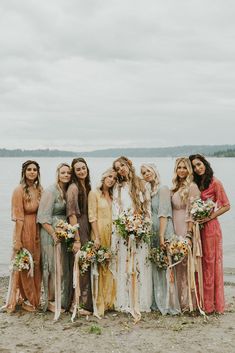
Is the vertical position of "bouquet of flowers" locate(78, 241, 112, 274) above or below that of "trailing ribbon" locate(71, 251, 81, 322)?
above

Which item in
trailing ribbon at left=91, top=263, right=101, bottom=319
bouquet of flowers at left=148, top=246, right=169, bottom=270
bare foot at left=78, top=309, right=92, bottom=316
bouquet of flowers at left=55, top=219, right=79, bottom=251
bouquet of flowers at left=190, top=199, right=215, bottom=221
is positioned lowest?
bare foot at left=78, top=309, right=92, bottom=316

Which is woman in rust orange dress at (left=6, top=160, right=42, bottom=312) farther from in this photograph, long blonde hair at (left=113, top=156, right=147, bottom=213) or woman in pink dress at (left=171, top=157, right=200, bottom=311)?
woman in pink dress at (left=171, top=157, right=200, bottom=311)

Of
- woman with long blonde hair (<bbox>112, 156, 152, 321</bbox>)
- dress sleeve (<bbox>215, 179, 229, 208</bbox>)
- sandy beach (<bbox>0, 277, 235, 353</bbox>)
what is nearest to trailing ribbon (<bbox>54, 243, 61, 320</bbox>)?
sandy beach (<bbox>0, 277, 235, 353</bbox>)

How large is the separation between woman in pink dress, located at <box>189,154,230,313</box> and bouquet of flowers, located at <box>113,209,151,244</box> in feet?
3.49

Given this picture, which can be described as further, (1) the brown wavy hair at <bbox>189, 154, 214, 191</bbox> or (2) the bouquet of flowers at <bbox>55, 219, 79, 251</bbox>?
(1) the brown wavy hair at <bbox>189, 154, 214, 191</bbox>

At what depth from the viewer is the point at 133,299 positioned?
340 inches

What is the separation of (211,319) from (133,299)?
1.38 meters

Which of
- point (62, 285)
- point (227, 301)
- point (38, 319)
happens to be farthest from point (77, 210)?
point (227, 301)

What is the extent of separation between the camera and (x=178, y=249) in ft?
27.6

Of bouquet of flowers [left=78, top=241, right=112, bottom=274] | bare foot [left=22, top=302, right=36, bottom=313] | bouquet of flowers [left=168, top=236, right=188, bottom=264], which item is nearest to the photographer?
bouquet of flowers [left=78, top=241, right=112, bottom=274]

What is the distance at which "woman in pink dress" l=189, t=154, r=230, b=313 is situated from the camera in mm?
8672

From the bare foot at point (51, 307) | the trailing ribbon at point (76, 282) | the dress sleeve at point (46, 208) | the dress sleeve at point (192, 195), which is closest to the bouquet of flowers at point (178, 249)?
the dress sleeve at point (192, 195)

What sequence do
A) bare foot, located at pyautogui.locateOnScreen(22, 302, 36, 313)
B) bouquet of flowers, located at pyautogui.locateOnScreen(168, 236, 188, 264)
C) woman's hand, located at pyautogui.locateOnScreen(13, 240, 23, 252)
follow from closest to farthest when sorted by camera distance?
A: bouquet of flowers, located at pyautogui.locateOnScreen(168, 236, 188, 264)
woman's hand, located at pyautogui.locateOnScreen(13, 240, 23, 252)
bare foot, located at pyautogui.locateOnScreen(22, 302, 36, 313)

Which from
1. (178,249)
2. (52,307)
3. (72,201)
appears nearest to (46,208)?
(72,201)
